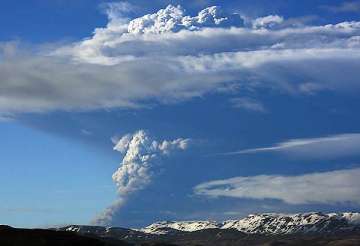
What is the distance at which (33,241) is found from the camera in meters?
198

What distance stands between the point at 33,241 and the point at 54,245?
6.73 m

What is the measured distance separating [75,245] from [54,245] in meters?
6.61

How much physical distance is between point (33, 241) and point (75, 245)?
43.3 ft

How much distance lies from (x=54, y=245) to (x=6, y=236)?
1538cm

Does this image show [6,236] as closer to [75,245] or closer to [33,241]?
[33,241]

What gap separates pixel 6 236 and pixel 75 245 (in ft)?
71.4

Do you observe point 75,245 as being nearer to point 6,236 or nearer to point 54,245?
point 54,245

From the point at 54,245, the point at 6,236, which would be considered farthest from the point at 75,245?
the point at 6,236

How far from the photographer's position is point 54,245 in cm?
19800

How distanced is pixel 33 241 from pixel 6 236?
8.64 meters

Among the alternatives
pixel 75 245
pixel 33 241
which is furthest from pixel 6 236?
pixel 75 245
